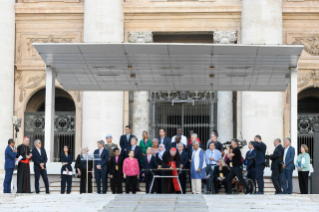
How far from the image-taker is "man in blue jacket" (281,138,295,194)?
17.8m

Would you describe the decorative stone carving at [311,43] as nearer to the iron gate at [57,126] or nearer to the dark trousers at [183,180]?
the iron gate at [57,126]

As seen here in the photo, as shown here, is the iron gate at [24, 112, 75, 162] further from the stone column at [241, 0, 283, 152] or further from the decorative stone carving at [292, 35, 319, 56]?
the decorative stone carving at [292, 35, 319, 56]

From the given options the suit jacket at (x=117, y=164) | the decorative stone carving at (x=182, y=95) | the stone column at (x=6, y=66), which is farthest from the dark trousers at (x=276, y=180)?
the stone column at (x=6, y=66)

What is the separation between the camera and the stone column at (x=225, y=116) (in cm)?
2747

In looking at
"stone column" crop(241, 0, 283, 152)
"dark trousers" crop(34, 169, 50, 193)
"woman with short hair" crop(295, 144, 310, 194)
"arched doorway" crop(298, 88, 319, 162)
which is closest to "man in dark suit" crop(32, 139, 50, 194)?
"dark trousers" crop(34, 169, 50, 193)

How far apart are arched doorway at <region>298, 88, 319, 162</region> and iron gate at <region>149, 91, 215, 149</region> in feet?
12.5

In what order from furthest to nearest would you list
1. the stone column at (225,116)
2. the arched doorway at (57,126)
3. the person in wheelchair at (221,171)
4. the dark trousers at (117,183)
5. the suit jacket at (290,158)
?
1. the arched doorway at (57,126)
2. the stone column at (225,116)
3. the dark trousers at (117,183)
4. the person in wheelchair at (221,171)
5. the suit jacket at (290,158)

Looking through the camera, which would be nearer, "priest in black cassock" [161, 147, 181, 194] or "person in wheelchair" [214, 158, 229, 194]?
"person in wheelchair" [214, 158, 229, 194]

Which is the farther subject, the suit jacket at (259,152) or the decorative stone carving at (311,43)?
the decorative stone carving at (311,43)

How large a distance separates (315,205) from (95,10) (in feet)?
51.2

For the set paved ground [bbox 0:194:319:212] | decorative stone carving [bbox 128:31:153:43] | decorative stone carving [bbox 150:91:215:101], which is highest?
decorative stone carving [bbox 128:31:153:43]

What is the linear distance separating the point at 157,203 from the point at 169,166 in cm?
463

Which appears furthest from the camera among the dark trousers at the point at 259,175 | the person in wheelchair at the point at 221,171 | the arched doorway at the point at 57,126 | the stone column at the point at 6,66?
the arched doorway at the point at 57,126

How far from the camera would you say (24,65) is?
2809cm
